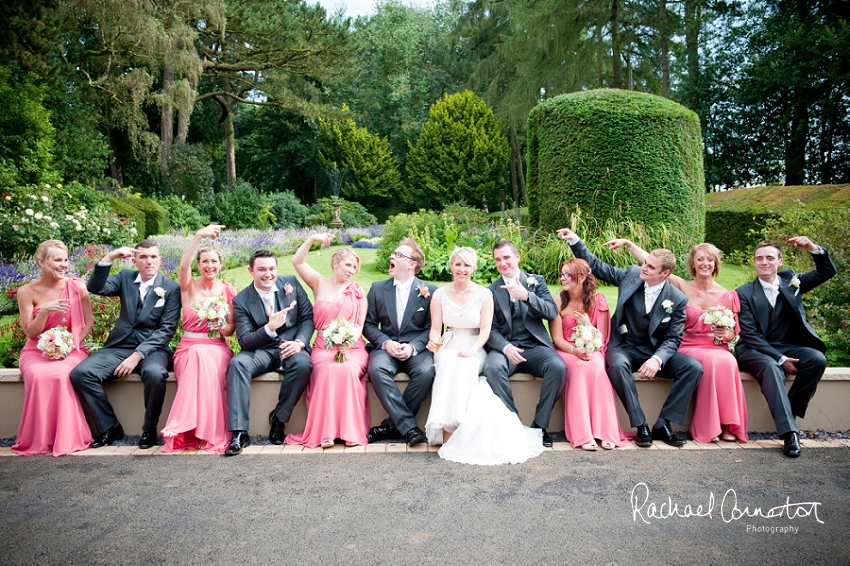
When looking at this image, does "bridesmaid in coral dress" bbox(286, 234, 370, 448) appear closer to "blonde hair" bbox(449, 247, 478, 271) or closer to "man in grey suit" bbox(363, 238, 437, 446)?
"man in grey suit" bbox(363, 238, 437, 446)

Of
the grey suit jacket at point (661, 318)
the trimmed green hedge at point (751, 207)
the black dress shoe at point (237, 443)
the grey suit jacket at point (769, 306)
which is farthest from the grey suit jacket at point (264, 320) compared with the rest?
the trimmed green hedge at point (751, 207)

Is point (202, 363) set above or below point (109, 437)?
above

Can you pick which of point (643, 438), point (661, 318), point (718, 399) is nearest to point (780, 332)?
point (718, 399)

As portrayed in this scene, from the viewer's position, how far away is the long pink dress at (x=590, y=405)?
14.7 ft

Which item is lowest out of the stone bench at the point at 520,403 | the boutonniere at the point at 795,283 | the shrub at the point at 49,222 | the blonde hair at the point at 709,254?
the stone bench at the point at 520,403

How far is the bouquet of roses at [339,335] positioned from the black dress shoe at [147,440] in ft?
4.46

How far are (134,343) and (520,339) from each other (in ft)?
9.67

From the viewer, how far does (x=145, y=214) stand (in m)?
16.0

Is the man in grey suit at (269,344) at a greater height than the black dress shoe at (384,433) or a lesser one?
greater

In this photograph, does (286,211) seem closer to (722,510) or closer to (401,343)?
(401,343)

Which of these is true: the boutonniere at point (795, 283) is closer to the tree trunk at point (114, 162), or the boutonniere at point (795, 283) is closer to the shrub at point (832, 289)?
the shrub at point (832, 289)

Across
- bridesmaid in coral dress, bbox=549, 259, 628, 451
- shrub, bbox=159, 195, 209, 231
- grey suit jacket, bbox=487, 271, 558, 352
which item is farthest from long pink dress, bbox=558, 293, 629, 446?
shrub, bbox=159, 195, 209, 231

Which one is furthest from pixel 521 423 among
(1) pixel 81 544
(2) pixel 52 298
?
(2) pixel 52 298

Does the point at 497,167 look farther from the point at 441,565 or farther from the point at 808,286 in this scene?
the point at 441,565
